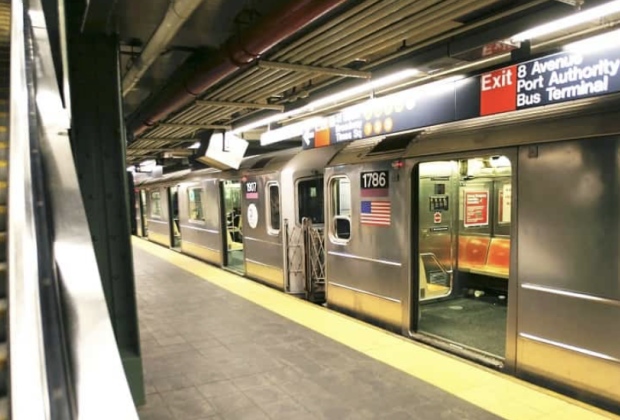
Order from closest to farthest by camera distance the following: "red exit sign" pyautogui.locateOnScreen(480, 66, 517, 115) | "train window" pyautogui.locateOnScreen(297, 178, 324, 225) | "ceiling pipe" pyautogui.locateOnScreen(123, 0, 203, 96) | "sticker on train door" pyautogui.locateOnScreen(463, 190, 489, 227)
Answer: "ceiling pipe" pyautogui.locateOnScreen(123, 0, 203, 96) < "red exit sign" pyautogui.locateOnScreen(480, 66, 517, 115) < "sticker on train door" pyautogui.locateOnScreen(463, 190, 489, 227) < "train window" pyautogui.locateOnScreen(297, 178, 324, 225)

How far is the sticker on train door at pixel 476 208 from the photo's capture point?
6613 mm

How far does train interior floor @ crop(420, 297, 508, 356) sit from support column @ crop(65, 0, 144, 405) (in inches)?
132

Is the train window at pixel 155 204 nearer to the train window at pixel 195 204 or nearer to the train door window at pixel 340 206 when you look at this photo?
the train window at pixel 195 204

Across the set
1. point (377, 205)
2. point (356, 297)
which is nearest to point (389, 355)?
point (356, 297)

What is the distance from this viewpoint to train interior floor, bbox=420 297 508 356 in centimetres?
488

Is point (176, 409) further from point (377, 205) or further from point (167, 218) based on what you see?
point (167, 218)

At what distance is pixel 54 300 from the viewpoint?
1521 millimetres

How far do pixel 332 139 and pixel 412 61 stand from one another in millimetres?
1859

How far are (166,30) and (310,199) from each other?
4517mm

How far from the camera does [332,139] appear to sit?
5.80m

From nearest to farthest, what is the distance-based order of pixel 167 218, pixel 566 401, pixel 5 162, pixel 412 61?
pixel 5 162
pixel 566 401
pixel 412 61
pixel 167 218

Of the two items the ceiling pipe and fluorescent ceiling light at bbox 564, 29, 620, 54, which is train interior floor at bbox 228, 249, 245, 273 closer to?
the ceiling pipe

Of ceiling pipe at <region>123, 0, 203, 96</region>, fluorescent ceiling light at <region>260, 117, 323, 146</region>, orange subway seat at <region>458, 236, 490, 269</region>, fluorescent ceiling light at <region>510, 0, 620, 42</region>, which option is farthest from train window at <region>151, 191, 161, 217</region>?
fluorescent ceiling light at <region>510, 0, 620, 42</region>

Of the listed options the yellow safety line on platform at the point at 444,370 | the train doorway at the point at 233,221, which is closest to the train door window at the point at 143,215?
the train doorway at the point at 233,221
